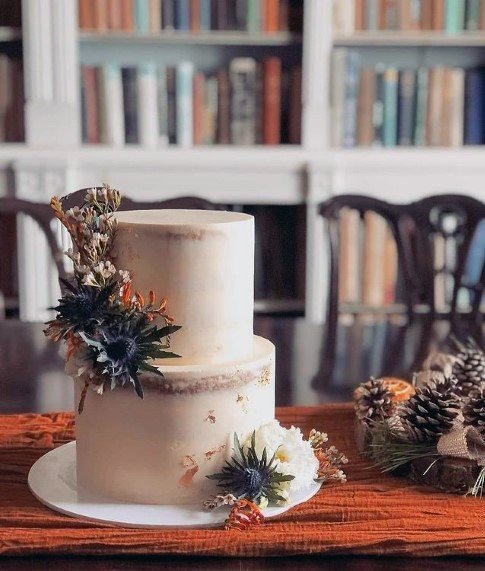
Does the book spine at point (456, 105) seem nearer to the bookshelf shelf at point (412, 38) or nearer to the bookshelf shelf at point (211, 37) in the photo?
the bookshelf shelf at point (412, 38)

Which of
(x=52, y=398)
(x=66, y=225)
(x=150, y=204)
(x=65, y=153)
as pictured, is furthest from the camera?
(x=65, y=153)

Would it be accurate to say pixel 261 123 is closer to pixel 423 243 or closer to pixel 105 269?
pixel 423 243

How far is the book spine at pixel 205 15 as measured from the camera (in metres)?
2.70

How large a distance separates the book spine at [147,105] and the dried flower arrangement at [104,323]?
1.97 metres

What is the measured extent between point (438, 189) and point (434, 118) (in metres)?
0.23

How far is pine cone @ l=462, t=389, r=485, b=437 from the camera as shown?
2.89 ft

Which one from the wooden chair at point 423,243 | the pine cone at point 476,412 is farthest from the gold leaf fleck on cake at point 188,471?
the wooden chair at point 423,243

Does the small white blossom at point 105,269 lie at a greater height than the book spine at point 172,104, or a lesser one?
lesser

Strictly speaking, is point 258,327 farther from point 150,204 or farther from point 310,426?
point 310,426

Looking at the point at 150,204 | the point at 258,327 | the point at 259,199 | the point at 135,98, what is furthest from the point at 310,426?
the point at 135,98

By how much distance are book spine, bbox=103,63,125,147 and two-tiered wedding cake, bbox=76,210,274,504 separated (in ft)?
6.38

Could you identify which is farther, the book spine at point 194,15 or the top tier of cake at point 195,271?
the book spine at point 194,15

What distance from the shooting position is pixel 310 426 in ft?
3.58

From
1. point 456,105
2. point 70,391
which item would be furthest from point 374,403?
point 456,105
